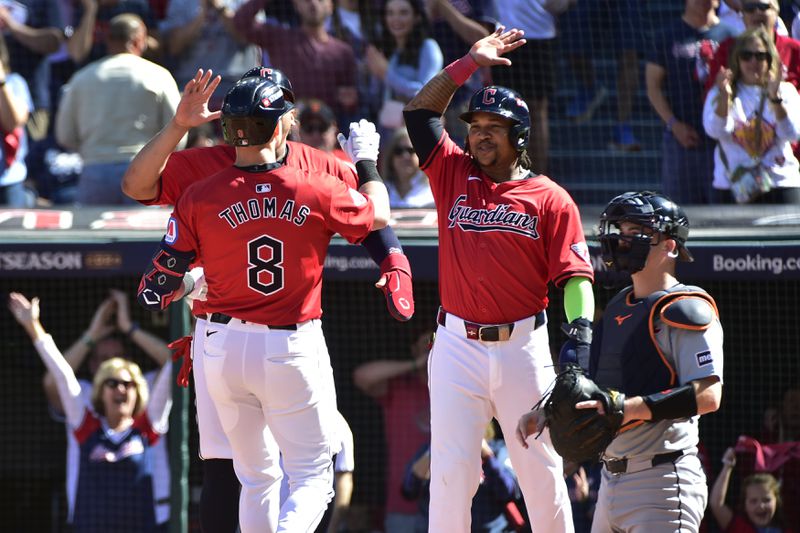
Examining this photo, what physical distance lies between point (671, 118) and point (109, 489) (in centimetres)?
358

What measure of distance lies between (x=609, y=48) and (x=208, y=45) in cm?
246

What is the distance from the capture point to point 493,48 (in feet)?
15.0

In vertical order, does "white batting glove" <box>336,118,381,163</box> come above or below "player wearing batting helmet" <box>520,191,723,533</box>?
above

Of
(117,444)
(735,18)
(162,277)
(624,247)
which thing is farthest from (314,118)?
(624,247)

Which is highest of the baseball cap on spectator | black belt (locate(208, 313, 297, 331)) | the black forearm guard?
the baseball cap on spectator

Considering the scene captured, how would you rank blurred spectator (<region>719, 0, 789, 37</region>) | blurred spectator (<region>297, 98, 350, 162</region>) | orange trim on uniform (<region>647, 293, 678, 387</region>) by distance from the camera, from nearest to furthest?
orange trim on uniform (<region>647, 293, 678, 387</region>) → blurred spectator (<region>719, 0, 789, 37</region>) → blurred spectator (<region>297, 98, 350, 162</region>)

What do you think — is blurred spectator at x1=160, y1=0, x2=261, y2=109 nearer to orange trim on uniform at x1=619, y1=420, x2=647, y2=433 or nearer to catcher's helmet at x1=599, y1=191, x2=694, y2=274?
catcher's helmet at x1=599, y1=191, x2=694, y2=274

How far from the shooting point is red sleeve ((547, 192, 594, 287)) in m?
4.22

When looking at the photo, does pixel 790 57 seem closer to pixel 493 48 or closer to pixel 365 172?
pixel 493 48

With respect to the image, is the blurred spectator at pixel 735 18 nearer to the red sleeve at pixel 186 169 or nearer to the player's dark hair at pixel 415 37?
the player's dark hair at pixel 415 37

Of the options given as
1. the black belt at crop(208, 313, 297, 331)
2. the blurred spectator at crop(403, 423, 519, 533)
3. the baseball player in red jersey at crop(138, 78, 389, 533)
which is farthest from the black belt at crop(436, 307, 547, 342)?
the blurred spectator at crop(403, 423, 519, 533)

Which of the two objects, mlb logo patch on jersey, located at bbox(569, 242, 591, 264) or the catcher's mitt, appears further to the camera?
mlb logo patch on jersey, located at bbox(569, 242, 591, 264)

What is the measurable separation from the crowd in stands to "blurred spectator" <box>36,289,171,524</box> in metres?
0.70

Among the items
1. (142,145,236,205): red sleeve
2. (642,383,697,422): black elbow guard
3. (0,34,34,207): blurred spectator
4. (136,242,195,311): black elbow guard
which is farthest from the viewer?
(0,34,34,207): blurred spectator
